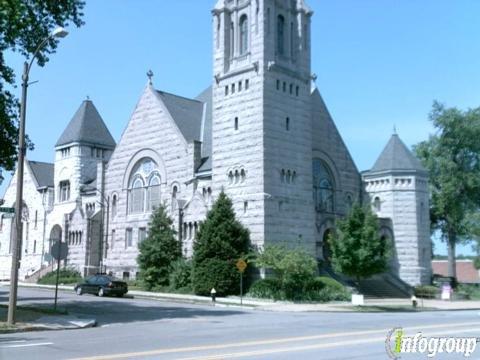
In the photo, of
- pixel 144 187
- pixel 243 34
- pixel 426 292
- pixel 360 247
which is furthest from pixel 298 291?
pixel 144 187

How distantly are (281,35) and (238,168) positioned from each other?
1102 centimetres

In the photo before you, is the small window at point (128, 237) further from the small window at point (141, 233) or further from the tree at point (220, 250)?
the tree at point (220, 250)

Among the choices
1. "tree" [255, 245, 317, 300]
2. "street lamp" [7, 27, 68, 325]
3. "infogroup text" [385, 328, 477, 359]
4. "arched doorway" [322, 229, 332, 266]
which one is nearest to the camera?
"infogroup text" [385, 328, 477, 359]

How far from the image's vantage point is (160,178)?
54000 mm

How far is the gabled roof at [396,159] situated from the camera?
54.4 metres

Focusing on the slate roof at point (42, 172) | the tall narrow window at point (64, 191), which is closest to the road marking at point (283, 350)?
the tall narrow window at point (64, 191)

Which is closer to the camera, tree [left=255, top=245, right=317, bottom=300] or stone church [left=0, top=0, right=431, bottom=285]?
tree [left=255, top=245, right=317, bottom=300]

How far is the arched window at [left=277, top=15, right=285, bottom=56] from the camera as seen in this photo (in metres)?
47.1

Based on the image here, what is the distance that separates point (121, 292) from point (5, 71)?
18.7 meters

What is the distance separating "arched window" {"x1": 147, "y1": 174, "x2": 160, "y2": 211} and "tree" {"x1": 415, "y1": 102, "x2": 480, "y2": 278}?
90.3 ft

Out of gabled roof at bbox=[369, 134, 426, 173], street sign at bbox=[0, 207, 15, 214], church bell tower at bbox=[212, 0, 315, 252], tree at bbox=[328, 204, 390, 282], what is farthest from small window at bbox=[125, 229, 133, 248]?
street sign at bbox=[0, 207, 15, 214]

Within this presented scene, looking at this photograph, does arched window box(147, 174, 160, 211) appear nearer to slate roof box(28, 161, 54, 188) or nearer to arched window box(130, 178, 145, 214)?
arched window box(130, 178, 145, 214)

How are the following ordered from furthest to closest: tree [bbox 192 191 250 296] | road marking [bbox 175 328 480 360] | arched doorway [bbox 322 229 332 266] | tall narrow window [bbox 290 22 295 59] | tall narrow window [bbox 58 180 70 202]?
tall narrow window [bbox 58 180 70 202], arched doorway [bbox 322 229 332 266], tall narrow window [bbox 290 22 295 59], tree [bbox 192 191 250 296], road marking [bbox 175 328 480 360]

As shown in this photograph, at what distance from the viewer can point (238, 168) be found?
44.9m
